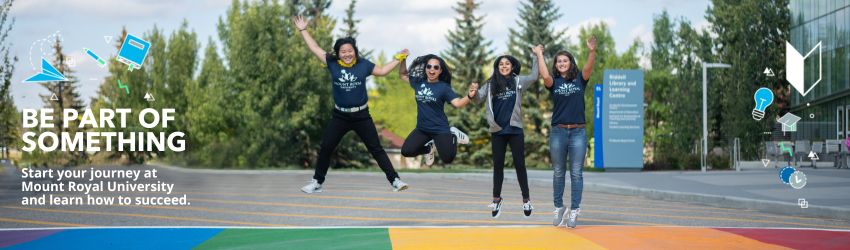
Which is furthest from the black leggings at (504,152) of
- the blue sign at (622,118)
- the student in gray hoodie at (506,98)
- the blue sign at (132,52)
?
the blue sign at (622,118)

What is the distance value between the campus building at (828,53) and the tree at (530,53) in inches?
706

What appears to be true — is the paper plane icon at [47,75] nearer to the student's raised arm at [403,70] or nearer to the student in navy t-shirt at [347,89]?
the student in navy t-shirt at [347,89]

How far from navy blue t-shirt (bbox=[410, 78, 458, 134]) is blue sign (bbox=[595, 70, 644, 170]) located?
84.5ft

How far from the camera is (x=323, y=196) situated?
20.8 m

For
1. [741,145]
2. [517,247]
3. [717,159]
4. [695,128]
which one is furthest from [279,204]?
[695,128]

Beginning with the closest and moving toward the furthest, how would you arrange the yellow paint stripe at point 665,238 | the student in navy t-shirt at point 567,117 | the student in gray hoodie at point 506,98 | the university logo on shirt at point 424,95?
the university logo on shirt at point 424,95 → the student in gray hoodie at point 506,98 → the student in navy t-shirt at point 567,117 → the yellow paint stripe at point 665,238

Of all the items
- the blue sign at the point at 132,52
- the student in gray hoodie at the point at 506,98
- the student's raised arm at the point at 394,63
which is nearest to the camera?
the student's raised arm at the point at 394,63

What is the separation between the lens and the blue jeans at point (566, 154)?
10.6m

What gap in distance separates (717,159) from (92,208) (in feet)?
85.2

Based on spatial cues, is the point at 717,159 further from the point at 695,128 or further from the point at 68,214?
the point at 68,214

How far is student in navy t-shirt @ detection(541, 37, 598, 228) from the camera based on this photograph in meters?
10.3

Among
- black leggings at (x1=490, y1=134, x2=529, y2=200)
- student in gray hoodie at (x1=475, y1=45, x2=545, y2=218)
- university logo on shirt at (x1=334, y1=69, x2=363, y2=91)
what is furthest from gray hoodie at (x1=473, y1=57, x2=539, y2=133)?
university logo on shirt at (x1=334, y1=69, x2=363, y2=91)

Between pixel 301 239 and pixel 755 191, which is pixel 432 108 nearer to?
pixel 301 239

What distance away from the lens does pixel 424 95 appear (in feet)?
29.1
